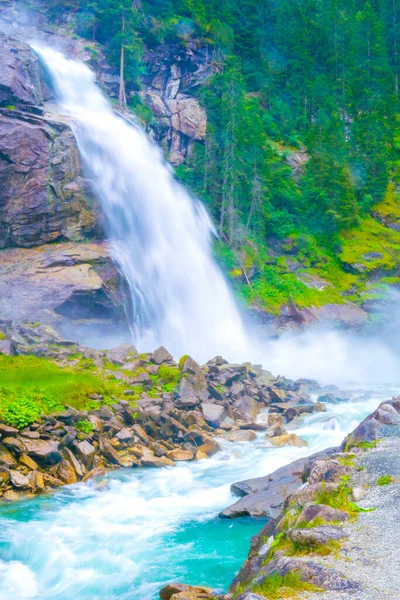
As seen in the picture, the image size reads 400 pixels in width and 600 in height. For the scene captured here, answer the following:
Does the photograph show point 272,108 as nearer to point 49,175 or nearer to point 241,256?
point 241,256

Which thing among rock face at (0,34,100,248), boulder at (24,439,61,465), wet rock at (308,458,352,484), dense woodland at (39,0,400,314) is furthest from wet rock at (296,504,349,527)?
dense woodland at (39,0,400,314)

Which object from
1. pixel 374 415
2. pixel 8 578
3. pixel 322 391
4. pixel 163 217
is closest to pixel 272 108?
pixel 163 217

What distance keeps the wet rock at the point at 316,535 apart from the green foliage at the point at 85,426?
349 inches

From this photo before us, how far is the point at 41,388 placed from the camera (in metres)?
15.3

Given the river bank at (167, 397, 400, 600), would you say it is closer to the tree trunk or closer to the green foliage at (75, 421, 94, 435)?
the green foliage at (75, 421, 94, 435)

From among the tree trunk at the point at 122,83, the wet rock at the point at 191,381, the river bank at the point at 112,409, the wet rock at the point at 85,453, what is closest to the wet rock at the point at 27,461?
the river bank at the point at 112,409

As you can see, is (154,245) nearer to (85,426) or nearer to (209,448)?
(209,448)

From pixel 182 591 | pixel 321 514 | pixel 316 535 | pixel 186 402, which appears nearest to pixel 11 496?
pixel 182 591

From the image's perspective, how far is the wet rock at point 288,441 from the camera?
15343 millimetres

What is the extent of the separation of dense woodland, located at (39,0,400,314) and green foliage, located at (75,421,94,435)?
2240cm

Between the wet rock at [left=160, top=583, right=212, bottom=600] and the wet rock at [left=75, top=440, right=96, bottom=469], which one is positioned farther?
the wet rock at [left=75, top=440, right=96, bottom=469]

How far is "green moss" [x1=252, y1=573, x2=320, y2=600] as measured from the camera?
4750mm

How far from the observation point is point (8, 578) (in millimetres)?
8312

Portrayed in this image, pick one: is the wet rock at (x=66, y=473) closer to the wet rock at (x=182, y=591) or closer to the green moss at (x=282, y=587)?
the wet rock at (x=182, y=591)
